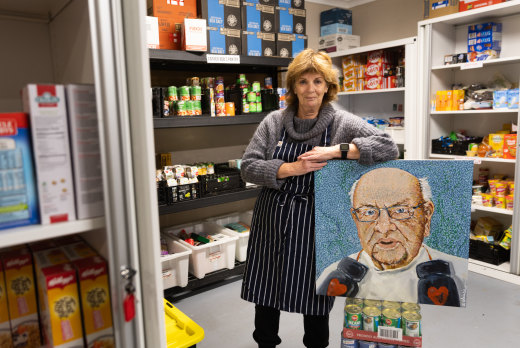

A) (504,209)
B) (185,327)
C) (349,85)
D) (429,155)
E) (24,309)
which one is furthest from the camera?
(349,85)

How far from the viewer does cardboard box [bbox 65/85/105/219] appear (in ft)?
2.60

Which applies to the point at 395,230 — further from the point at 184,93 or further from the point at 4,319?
the point at 184,93

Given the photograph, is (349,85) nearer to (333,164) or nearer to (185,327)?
(333,164)

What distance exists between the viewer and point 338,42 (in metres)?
4.48

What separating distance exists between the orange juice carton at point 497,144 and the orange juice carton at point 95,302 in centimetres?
342

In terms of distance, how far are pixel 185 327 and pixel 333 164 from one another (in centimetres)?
106

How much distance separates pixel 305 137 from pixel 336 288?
0.67 m

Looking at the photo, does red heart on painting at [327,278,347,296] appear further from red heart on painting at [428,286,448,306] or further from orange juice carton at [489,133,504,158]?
orange juice carton at [489,133,504,158]

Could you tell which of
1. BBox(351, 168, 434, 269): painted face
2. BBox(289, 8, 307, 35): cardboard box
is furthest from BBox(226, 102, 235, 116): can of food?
BBox(351, 168, 434, 269): painted face

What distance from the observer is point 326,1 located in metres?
4.79

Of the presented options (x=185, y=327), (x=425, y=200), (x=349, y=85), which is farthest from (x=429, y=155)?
(x=185, y=327)

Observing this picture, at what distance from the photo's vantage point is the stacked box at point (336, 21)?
4.54m

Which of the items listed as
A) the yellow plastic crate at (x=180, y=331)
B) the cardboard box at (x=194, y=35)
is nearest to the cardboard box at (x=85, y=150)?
the yellow plastic crate at (x=180, y=331)

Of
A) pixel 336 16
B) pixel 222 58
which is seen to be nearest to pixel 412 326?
pixel 222 58
